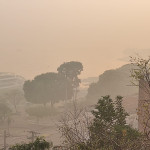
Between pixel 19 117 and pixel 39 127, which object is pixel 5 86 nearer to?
pixel 19 117

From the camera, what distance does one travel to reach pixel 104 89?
255ft

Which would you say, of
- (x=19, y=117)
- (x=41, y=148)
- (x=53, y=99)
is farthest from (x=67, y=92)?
(x=41, y=148)

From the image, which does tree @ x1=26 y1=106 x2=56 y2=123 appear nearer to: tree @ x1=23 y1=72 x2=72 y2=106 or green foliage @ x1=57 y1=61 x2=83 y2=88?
tree @ x1=23 y1=72 x2=72 y2=106

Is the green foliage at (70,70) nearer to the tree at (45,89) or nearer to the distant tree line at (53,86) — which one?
the distant tree line at (53,86)

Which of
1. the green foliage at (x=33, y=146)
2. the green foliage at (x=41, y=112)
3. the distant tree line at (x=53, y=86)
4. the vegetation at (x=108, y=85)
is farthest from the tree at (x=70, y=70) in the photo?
the green foliage at (x=33, y=146)

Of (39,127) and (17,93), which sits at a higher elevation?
(17,93)

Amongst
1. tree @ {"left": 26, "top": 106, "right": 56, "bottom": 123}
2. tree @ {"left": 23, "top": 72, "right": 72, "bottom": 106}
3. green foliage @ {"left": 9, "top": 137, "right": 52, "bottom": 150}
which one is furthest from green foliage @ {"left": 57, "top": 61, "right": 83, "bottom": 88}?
green foliage @ {"left": 9, "top": 137, "right": 52, "bottom": 150}

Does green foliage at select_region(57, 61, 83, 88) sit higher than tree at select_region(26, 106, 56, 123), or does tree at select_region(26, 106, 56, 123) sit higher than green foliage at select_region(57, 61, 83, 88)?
green foliage at select_region(57, 61, 83, 88)

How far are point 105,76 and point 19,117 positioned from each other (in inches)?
972

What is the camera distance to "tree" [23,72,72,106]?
74.0m

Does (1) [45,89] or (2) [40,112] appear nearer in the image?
(2) [40,112]

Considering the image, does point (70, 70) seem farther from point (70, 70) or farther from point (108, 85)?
point (108, 85)

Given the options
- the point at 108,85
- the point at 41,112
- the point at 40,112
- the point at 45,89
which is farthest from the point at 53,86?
the point at 108,85

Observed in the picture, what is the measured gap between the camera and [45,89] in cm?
7588
